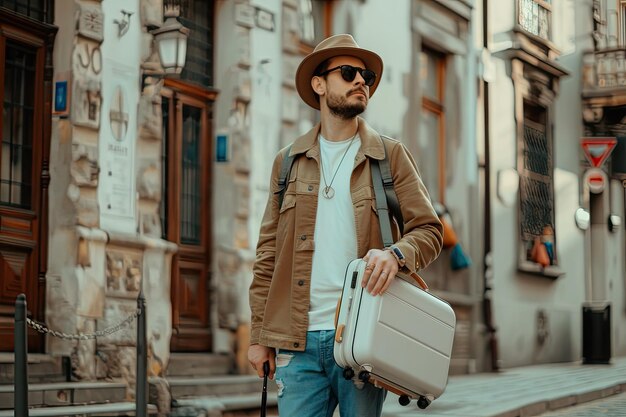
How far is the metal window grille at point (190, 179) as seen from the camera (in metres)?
11.8

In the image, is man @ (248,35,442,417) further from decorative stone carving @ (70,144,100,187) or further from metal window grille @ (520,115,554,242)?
metal window grille @ (520,115,554,242)

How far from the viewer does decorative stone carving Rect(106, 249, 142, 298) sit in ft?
32.8

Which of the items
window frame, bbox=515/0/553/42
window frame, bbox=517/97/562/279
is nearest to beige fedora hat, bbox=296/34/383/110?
window frame, bbox=517/97/562/279

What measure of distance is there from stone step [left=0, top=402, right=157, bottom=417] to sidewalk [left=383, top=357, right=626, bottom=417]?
7.08 ft

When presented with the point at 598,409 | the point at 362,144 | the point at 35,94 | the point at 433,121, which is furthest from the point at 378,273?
the point at 433,121

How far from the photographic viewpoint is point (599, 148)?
18.0 m

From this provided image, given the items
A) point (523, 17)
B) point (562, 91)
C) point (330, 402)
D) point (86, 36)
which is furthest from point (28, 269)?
point (562, 91)

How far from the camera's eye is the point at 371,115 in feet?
49.0

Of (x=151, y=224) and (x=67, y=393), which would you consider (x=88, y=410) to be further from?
(x=151, y=224)

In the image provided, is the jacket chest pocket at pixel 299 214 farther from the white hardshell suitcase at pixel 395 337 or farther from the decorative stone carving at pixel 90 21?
the decorative stone carving at pixel 90 21

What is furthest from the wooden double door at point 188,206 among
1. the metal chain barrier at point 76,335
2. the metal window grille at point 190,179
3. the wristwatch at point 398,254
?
the wristwatch at point 398,254

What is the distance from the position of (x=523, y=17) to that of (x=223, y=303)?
9.61m

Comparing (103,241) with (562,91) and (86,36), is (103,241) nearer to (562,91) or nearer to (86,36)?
(86,36)

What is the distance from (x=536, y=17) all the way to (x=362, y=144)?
16816mm
